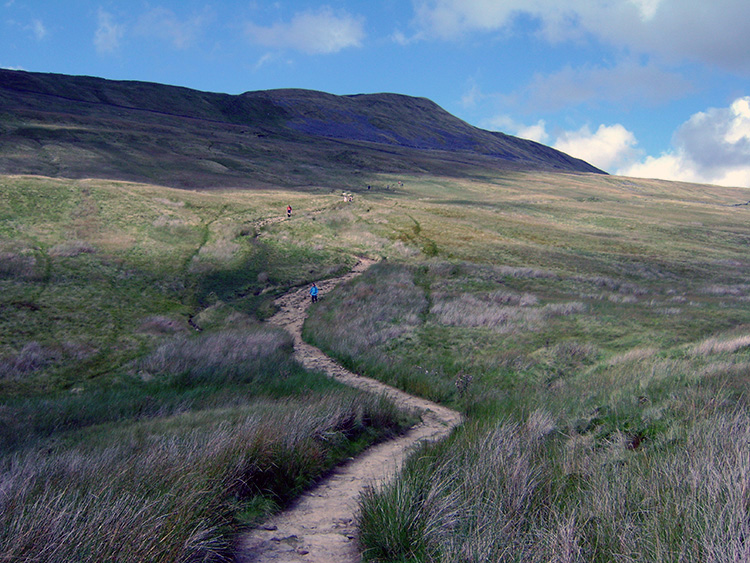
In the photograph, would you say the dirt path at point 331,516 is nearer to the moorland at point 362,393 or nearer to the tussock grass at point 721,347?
the moorland at point 362,393

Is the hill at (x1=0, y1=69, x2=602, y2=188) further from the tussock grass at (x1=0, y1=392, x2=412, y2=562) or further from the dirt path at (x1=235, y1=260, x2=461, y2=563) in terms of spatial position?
the tussock grass at (x1=0, y1=392, x2=412, y2=562)

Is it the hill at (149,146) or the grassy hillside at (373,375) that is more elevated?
the hill at (149,146)

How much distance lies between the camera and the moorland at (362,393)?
171 inches

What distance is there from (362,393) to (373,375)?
4.43m

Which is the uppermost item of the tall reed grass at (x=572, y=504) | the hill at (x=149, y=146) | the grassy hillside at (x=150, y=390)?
the hill at (x=149, y=146)

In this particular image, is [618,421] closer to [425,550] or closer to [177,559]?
[425,550]

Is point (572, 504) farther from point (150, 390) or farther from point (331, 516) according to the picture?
point (150, 390)

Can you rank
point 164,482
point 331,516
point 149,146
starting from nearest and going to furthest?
point 164,482
point 331,516
point 149,146

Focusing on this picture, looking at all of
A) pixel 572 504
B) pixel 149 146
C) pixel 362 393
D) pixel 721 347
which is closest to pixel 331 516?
pixel 572 504

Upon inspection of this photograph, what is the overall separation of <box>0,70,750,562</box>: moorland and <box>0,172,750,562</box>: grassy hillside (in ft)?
0.18

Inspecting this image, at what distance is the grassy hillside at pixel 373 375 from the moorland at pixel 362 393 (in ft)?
0.18

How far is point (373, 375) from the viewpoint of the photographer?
56.0 feet

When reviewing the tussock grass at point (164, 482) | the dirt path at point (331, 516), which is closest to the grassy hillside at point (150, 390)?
the tussock grass at point (164, 482)

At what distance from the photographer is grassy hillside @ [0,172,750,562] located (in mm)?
4355
